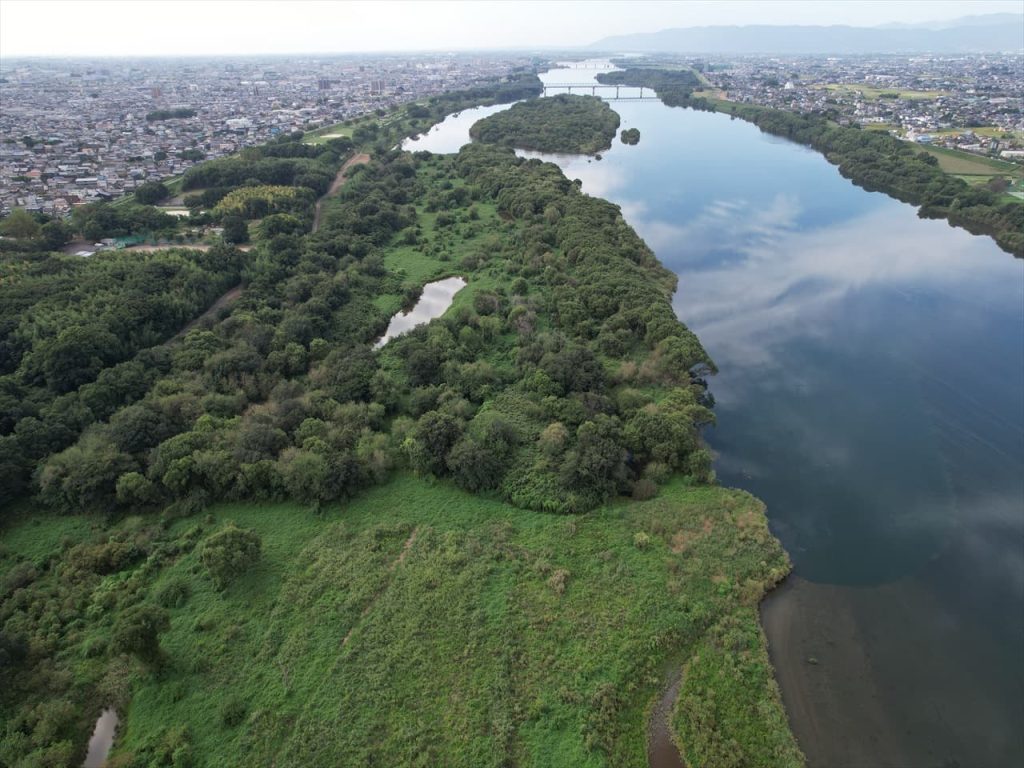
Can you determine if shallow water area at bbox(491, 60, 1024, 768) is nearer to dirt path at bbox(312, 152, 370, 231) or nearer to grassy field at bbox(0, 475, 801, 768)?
grassy field at bbox(0, 475, 801, 768)

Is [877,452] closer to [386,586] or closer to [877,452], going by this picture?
[877,452]

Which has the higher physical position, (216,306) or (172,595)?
(216,306)

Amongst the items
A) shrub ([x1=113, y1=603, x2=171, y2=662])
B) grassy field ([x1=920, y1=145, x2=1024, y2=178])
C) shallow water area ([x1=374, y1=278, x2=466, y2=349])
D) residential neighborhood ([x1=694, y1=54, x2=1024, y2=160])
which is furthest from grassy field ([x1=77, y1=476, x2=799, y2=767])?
residential neighborhood ([x1=694, y1=54, x2=1024, y2=160])

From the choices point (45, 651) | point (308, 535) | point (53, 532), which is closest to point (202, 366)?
point (53, 532)

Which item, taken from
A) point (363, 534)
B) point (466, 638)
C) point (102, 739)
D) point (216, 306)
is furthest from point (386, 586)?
point (216, 306)

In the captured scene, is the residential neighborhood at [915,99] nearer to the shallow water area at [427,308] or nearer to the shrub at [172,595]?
the shallow water area at [427,308]

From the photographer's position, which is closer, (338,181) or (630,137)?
(338,181)
